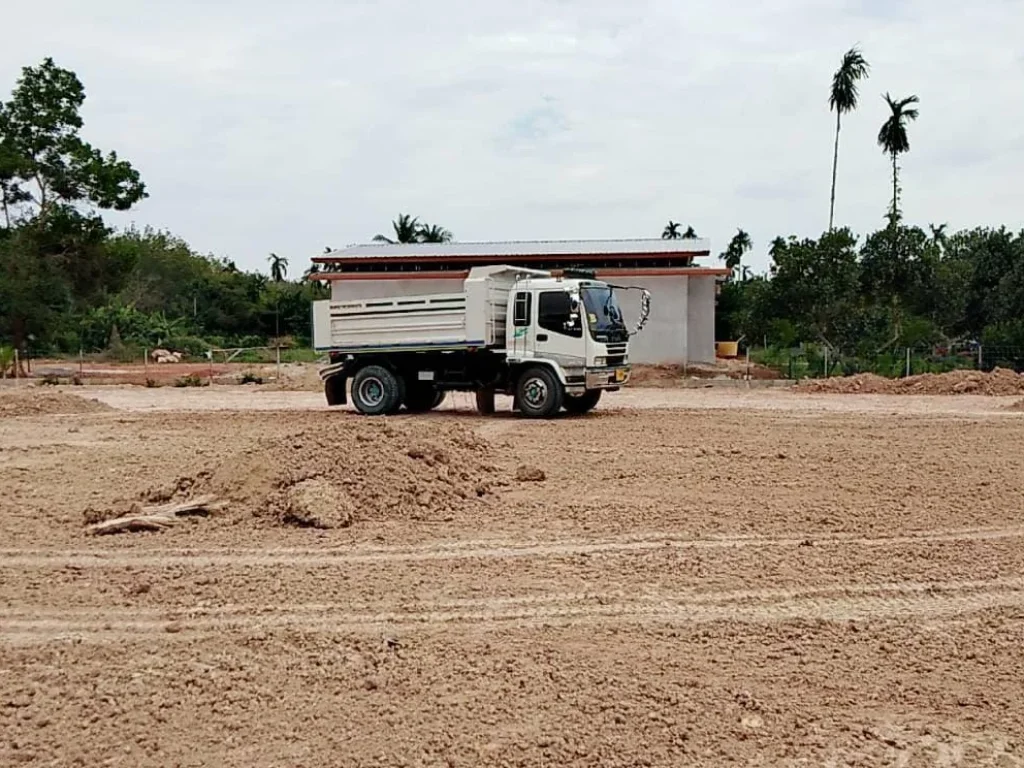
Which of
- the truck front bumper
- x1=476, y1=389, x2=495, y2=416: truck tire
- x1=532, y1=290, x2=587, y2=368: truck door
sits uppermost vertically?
x1=532, y1=290, x2=587, y2=368: truck door

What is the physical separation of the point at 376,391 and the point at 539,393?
3.71 metres

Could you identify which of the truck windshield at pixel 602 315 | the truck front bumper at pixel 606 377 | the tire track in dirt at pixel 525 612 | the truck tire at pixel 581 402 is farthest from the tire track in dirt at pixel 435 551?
the truck tire at pixel 581 402

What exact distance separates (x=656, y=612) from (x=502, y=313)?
45.2 ft

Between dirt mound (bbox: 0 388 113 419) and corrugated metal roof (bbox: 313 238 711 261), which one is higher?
corrugated metal roof (bbox: 313 238 711 261)

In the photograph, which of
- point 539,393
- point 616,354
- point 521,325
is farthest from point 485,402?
point 616,354

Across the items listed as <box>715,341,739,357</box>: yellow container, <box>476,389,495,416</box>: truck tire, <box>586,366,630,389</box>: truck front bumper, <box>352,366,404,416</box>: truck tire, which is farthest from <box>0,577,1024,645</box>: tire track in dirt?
<box>715,341,739,357</box>: yellow container

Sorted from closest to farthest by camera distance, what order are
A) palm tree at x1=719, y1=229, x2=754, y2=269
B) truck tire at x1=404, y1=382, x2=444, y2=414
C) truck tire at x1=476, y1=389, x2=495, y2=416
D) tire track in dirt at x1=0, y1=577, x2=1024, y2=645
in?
tire track in dirt at x1=0, y1=577, x2=1024, y2=645 < truck tire at x1=476, y1=389, x2=495, y2=416 < truck tire at x1=404, y1=382, x2=444, y2=414 < palm tree at x1=719, y1=229, x2=754, y2=269

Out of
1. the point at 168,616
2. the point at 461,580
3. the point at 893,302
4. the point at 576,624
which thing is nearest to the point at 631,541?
the point at 461,580

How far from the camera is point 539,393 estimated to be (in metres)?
19.2

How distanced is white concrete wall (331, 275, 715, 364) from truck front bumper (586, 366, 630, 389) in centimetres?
1481

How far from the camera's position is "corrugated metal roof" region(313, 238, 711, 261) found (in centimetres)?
3616

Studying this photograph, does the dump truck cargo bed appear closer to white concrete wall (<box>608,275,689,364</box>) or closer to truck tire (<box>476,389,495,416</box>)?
truck tire (<box>476,389,495,416</box>)

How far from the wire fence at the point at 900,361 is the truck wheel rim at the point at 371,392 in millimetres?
15990

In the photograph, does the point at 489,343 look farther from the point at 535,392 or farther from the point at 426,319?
the point at 426,319
